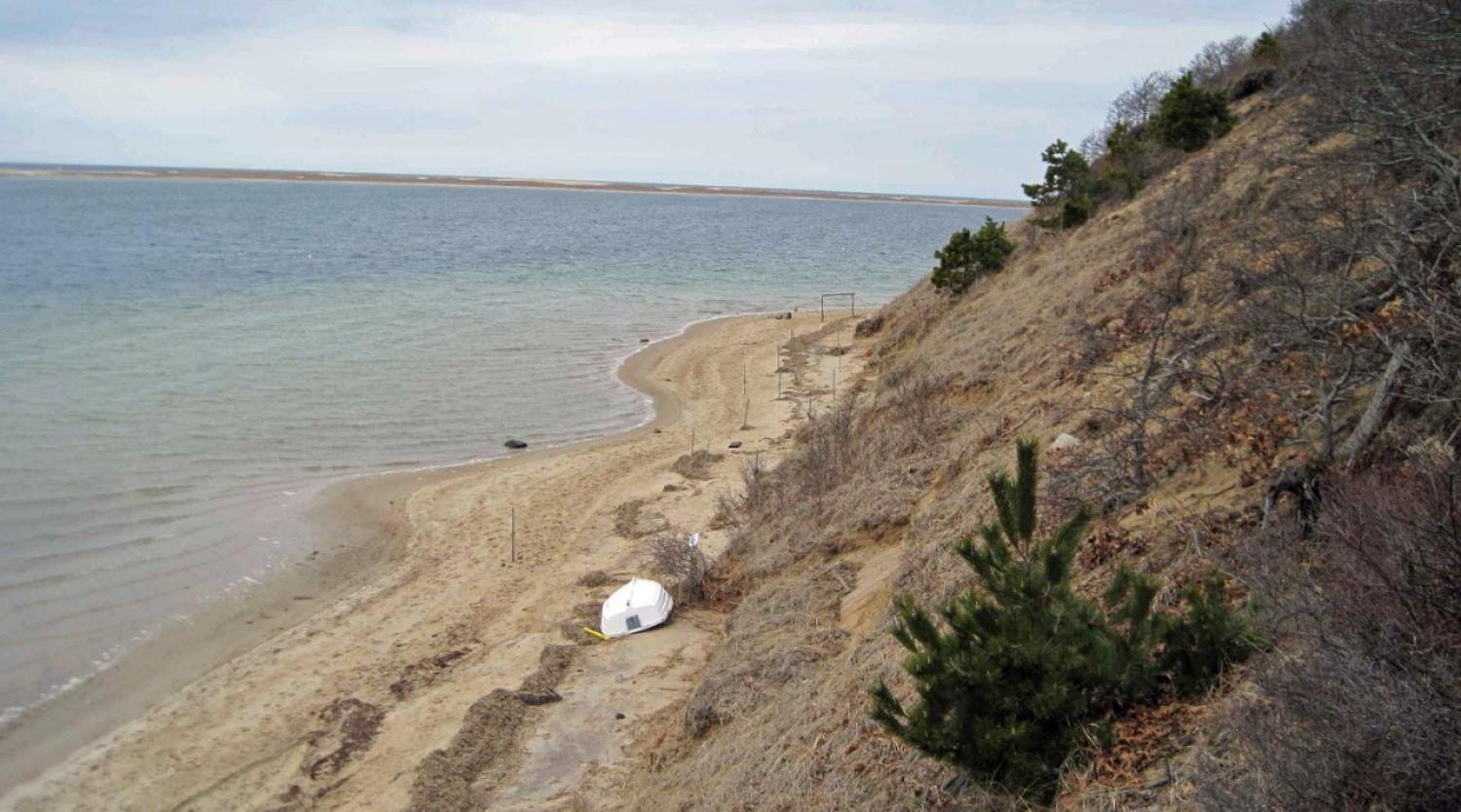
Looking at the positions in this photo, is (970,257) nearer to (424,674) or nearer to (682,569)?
(682,569)

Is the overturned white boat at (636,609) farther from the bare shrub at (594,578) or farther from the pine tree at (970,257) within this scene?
the pine tree at (970,257)

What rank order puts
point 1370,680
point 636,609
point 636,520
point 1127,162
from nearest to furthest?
point 1370,680 → point 636,609 → point 636,520 → point 1127,162

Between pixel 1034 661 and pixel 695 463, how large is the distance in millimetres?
13667

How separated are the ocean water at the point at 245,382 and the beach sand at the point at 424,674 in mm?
1602

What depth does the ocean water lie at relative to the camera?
1403cm

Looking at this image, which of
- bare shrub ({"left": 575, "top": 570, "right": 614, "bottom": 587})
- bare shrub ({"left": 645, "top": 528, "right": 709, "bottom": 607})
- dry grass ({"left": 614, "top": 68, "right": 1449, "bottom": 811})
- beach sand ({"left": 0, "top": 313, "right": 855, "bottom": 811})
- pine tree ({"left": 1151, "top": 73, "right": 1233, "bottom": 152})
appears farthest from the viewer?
pine tree ({"left": 1151, "top": 73, "right": 1233, "bottom": 152})

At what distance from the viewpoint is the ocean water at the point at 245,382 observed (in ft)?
46.0

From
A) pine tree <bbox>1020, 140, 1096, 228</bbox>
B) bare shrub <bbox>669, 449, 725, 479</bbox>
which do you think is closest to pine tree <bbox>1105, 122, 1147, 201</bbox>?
pine tree <bbox>1020, 140, 1096, 228</bbox>

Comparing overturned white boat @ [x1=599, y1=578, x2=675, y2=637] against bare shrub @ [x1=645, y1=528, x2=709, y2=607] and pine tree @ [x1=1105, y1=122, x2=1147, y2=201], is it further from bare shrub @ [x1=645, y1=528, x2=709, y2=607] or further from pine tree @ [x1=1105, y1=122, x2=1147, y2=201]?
pine tree @ [x1=1105, y1=122, x2=1147, y2=201]

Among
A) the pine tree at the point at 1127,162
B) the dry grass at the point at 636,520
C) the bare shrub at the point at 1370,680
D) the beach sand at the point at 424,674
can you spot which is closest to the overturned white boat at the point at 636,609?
the beach sand at the point at 424,674

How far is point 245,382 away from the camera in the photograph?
25078mm

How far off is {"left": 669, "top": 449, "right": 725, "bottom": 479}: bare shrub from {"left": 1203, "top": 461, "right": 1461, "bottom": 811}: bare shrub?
43.5 feet

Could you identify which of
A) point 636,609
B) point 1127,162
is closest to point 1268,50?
point 1127,162

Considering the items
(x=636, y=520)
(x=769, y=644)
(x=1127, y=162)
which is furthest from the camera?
(x=1127, y=162)
